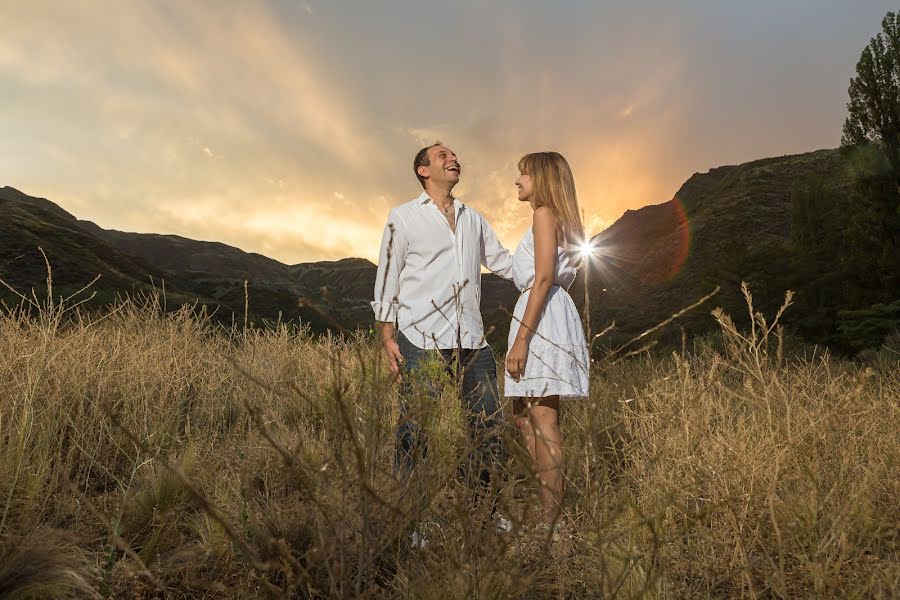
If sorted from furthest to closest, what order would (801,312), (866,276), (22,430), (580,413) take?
(801,312), (866,276), (580,413), (22,430)

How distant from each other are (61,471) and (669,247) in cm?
7081

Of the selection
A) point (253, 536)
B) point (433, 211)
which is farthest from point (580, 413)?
point (253, 536)

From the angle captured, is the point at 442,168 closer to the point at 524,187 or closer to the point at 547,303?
the point at 524,187

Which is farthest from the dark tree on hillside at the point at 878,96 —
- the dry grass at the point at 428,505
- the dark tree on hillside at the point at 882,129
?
the dry grass at the point at 428,505

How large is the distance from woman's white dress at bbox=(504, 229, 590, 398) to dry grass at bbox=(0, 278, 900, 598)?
25 centimetres

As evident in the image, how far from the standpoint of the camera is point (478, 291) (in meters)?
2.99

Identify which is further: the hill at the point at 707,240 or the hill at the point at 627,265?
the hill at the point at 707,240

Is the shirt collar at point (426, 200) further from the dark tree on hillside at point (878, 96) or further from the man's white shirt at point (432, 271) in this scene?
the dark tree on hillside at point (878, 96)

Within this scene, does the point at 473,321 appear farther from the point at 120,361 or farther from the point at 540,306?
the point at 120,361

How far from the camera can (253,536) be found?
2080 millimetres

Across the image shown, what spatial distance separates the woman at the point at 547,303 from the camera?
7.97ft

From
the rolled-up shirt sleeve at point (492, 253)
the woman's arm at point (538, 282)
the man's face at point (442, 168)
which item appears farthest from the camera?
the rolled-up shirt sleeve at point (492, 253)

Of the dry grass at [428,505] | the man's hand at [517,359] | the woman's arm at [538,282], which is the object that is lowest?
the dry grass at [428,505]

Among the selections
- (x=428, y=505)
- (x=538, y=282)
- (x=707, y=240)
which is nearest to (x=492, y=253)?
(x=538, y=282)
